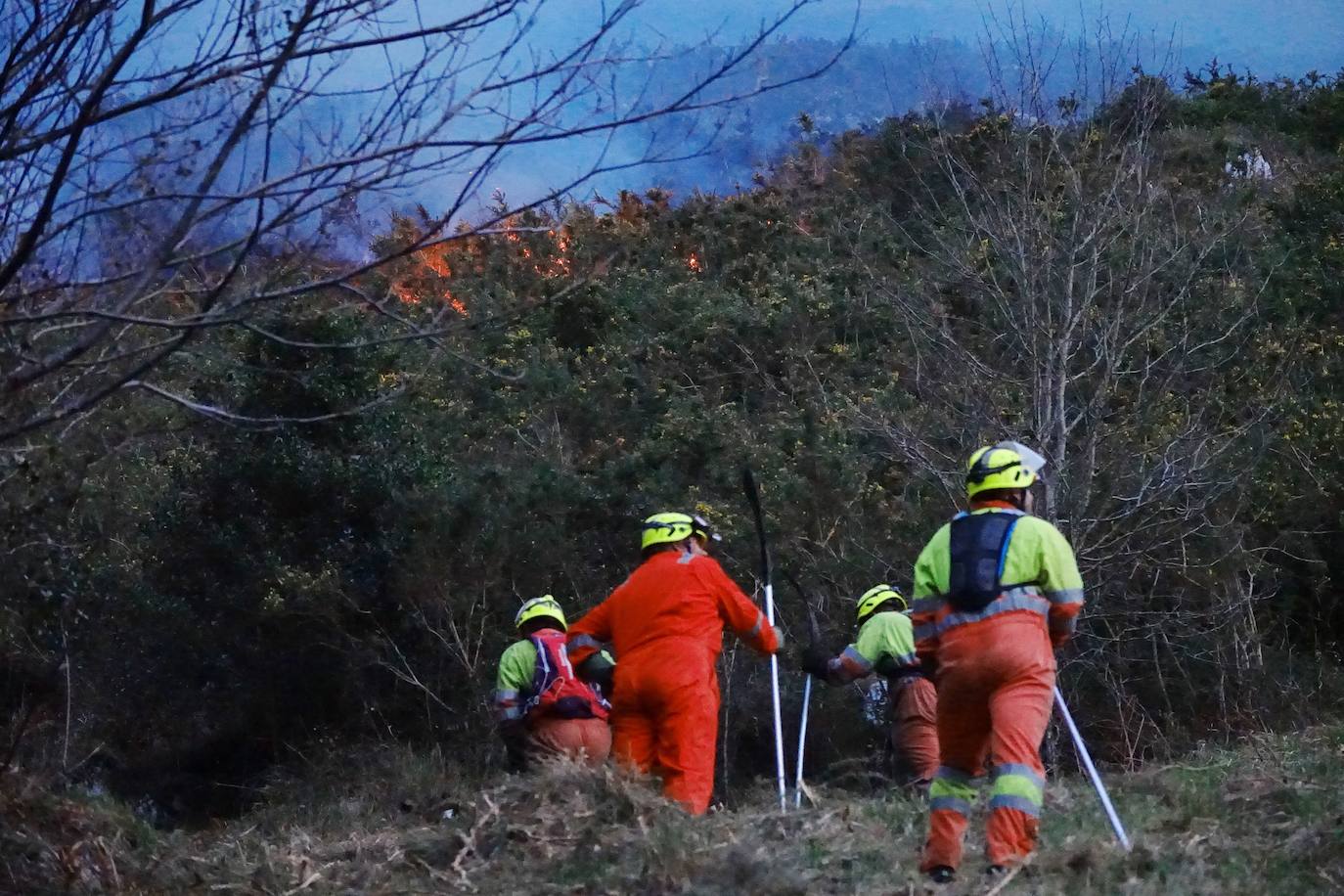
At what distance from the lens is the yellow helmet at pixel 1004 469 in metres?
6.64

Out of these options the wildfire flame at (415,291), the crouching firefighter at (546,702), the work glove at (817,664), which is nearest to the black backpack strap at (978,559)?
the wildfire flame at (415,291)

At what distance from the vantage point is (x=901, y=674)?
10711mm

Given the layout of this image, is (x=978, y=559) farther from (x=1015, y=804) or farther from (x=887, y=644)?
(x=887, y=644)

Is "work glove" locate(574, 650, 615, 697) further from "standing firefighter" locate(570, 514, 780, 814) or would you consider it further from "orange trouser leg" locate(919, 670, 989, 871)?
"orange trouser leg" locate(919, 670, 989, 871)

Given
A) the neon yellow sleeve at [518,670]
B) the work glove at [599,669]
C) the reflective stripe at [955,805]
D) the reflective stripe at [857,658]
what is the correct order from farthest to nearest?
1. the neon yellow sleeve at [518,670]
2. the reflective stripe at [857,658]
3. the work glove at [599,669]
4. the reflective stripe at [955,805]

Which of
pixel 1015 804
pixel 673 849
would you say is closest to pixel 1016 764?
pixel 1015 804

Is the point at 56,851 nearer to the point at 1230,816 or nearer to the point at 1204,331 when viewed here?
the point at 1230,816

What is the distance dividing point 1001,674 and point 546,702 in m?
4.50

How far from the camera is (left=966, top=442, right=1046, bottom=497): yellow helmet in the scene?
664 centimetres

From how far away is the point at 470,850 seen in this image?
7.30 metres

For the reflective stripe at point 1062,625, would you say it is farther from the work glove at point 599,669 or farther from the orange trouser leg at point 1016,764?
the work glove at point 599,669

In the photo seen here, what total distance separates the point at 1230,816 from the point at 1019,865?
1.86 metres

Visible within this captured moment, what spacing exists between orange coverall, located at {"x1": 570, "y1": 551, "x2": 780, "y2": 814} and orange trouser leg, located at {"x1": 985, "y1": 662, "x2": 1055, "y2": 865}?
282 cm

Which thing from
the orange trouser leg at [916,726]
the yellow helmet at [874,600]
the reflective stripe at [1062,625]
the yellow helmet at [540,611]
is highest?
the reflective stripe at [1062,625]
